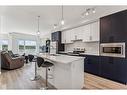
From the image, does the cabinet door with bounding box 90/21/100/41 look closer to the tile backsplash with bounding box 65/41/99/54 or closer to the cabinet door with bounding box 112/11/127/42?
the tile backsplash with bounding box 65/41/99/54

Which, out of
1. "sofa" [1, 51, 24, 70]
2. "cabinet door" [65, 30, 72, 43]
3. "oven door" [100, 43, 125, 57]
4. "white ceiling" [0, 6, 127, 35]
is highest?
"white ceiling" [0, 6, 127, 35]

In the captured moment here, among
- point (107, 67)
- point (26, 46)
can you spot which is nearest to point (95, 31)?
point (107, 67)

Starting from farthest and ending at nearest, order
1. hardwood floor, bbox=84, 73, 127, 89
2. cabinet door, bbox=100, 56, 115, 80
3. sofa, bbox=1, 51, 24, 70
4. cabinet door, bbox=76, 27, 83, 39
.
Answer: cabinet door, bbox=76, 27, 83, 39 < sofa, bbox=1, 51, 24, 70 < cabinet door, bbox=100, 56, 115, 80 < hardwood floor, bbox=84, 73, 127, 89

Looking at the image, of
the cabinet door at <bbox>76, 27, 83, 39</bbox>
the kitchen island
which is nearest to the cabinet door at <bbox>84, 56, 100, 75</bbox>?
the cabinet door at <bbox>76, 27, 83, 39</bbox>

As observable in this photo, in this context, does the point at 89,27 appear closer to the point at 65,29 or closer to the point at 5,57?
the point at 65,29

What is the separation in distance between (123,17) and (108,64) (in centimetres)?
160

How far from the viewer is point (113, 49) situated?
3734 millimetres

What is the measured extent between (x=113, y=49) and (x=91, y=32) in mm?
1613

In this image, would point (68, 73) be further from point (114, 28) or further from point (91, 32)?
point (91, 32)

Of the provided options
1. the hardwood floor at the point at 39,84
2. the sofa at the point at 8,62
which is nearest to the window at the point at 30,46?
the sofa at the point at 8,62

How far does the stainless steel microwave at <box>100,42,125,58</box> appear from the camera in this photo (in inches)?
136

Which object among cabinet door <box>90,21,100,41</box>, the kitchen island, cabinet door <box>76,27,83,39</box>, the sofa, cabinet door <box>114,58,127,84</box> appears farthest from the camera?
cabinet door <box>76,27,83,39</box>

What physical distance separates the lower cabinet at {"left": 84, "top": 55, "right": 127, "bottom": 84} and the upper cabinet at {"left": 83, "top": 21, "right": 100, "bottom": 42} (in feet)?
3.00

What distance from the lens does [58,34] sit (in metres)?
7.49
